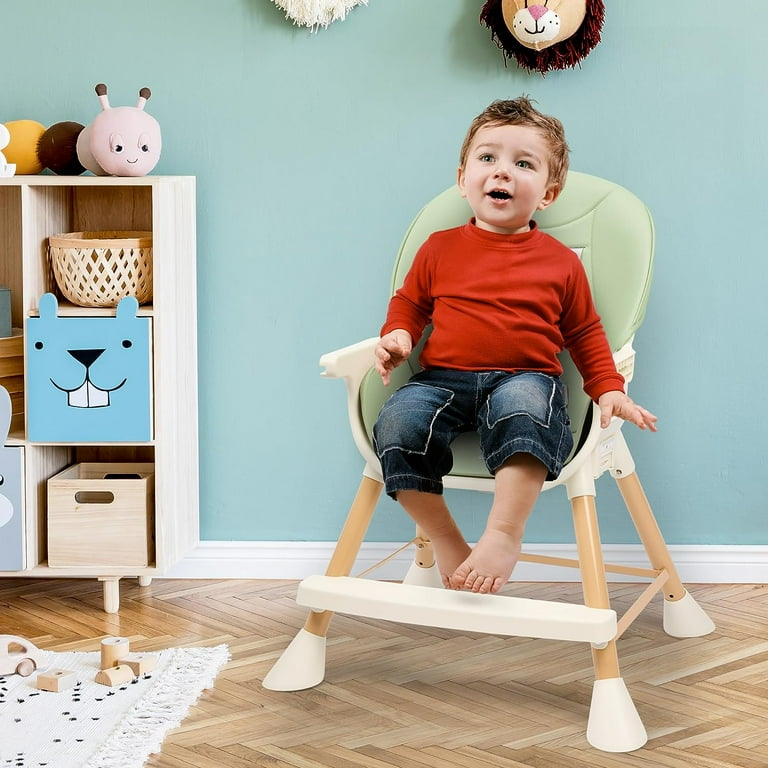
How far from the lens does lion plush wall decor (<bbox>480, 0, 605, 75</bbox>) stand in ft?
6.39

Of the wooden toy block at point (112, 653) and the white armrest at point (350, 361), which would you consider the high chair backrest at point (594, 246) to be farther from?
the wooden toy block at point (112, 653)

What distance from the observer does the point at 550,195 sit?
171cm

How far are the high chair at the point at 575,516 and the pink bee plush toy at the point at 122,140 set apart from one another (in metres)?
0.51

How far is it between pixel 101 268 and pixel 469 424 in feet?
2.43

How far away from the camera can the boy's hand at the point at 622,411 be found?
152cm

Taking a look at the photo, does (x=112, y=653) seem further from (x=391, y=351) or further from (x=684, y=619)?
(x=684, y=619)

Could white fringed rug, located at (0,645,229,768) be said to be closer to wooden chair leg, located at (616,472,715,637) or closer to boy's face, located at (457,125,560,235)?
wooden chair leg, located at (616,472,715,637)

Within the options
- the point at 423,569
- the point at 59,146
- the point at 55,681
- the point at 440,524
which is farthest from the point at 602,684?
the point at 59,146

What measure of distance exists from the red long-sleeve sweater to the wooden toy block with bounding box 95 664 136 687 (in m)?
0.65

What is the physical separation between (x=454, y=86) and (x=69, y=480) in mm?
1033

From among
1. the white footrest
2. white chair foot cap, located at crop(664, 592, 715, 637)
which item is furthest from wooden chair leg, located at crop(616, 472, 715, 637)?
the white footrest

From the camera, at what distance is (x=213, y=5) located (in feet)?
6.84

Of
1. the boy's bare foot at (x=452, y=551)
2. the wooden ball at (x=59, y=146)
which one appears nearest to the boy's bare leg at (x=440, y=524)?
the boy's bare foot at (x=452, y=551)

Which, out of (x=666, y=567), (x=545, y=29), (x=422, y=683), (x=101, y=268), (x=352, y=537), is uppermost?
(x=545, y=29)
